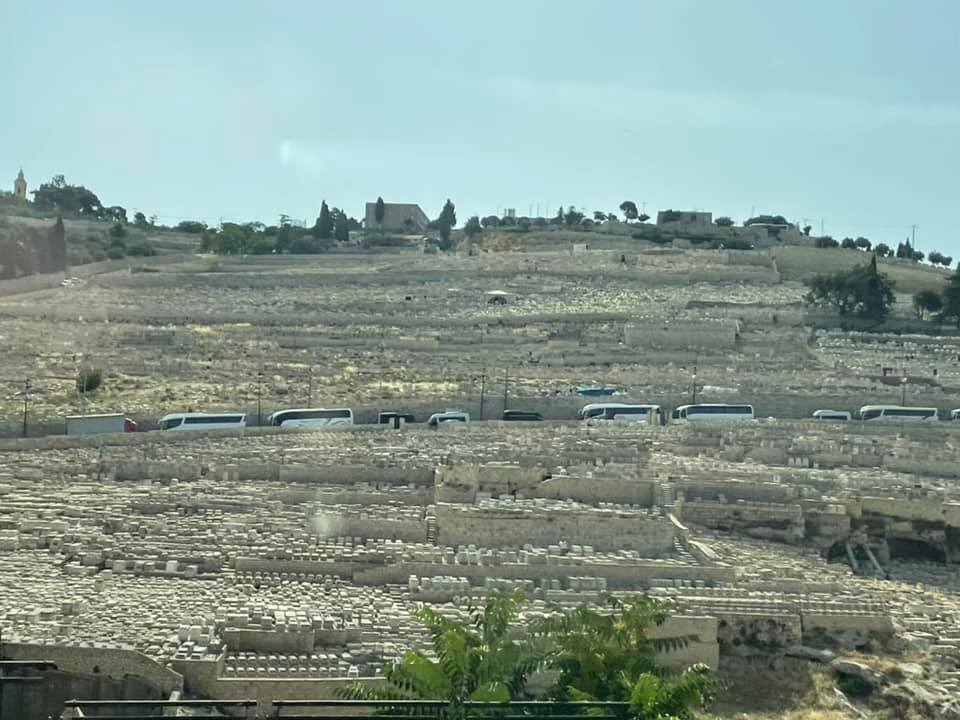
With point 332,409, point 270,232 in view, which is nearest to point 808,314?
point 332,409

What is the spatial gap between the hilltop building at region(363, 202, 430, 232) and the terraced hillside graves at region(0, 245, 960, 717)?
33865 millimetres

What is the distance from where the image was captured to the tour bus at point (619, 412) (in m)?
28.6

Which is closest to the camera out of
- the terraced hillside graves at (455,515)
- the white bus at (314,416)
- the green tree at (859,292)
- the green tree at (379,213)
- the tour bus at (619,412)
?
the terraced hillside graves at (455,515)


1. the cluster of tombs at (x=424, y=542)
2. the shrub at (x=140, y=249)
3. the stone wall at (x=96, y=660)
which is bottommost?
the stone wall at (x=96, y=660)

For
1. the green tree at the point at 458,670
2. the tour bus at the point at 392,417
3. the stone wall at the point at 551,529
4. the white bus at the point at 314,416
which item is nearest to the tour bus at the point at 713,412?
the tour bus at the point at 392,417

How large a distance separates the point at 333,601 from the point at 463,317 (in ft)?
77.2

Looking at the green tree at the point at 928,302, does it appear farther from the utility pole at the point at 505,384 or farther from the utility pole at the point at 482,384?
the utility pole at the point at 482,384

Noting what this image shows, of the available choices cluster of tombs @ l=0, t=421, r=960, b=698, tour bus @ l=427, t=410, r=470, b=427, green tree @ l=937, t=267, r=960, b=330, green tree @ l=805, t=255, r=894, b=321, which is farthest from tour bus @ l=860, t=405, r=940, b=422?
green tree @ l=937, t=267, r=960, b=330

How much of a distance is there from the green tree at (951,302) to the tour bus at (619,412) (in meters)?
16.0

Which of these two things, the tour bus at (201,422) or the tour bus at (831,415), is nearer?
the tour bus at (201,422)

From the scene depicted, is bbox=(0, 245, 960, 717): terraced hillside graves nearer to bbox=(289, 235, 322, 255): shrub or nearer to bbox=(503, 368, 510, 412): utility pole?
bbox=(503, 368, 510, 412): utility pole

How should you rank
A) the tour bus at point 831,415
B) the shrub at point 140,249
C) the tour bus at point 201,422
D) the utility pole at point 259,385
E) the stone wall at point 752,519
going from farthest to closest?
the shrub at point 140,249 → the tour bus at point 831,415 → the utility pole at point 259,385 → the tour bus at point 201,422 → the stone wall at point 752,519

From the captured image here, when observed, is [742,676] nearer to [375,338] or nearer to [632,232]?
[375,338]

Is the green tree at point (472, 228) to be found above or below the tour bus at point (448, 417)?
above
